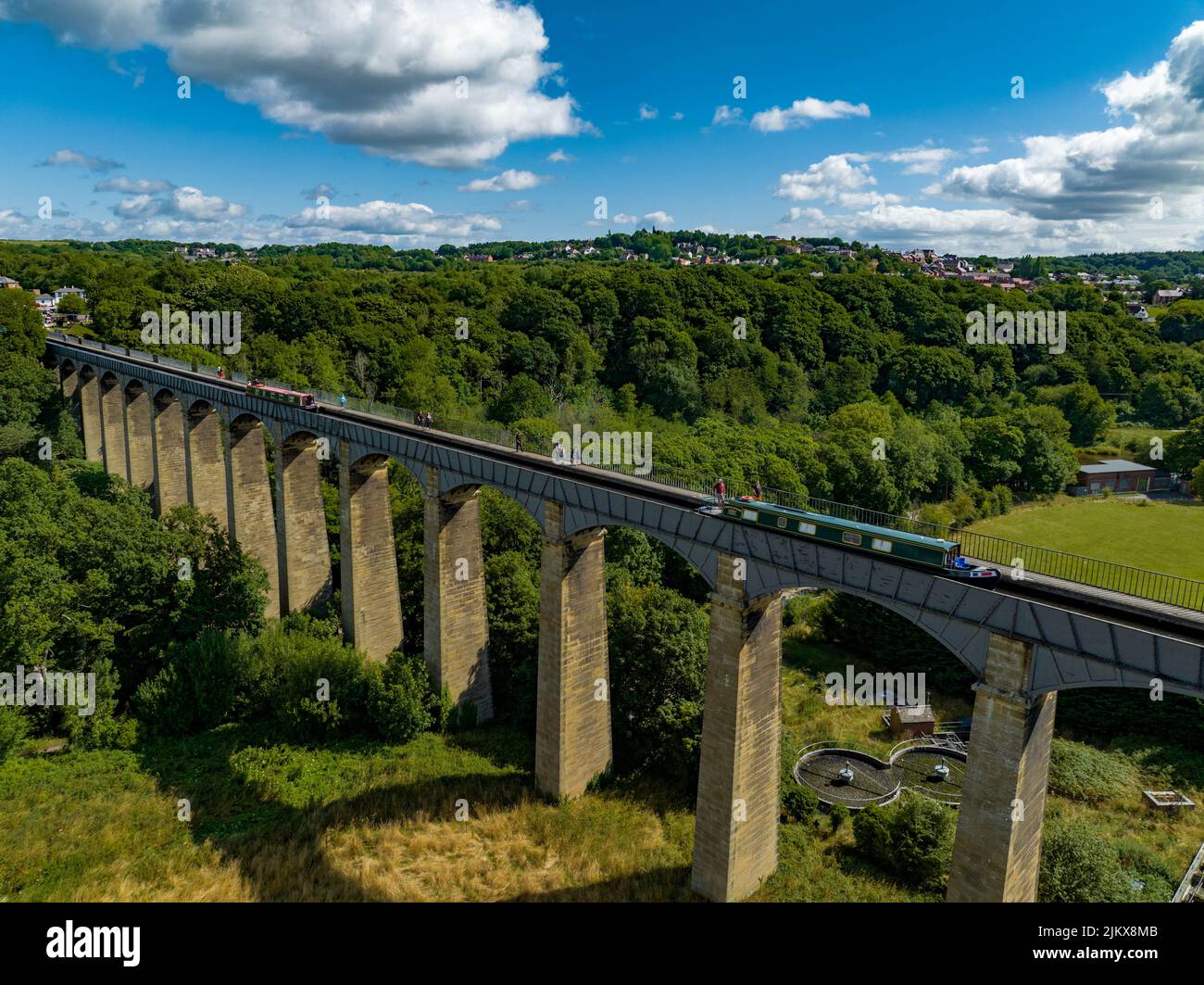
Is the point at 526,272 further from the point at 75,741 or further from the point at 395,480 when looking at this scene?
the point at 75,741

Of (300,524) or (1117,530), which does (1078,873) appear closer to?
(300,524)

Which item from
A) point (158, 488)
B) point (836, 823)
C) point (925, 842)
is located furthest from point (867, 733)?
point (158, 488)

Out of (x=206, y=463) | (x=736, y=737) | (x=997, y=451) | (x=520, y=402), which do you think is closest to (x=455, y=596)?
(x=736, y=737)

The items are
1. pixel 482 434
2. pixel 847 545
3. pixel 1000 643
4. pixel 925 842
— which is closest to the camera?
pixel 1000 643

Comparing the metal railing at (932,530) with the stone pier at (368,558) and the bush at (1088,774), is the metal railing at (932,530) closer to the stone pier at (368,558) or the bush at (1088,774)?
the stone pier at (368,558)

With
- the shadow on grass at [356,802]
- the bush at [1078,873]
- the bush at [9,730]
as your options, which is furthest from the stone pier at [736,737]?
the bush at [9,730]

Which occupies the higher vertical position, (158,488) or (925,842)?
(158,488)
